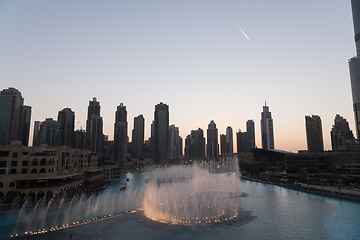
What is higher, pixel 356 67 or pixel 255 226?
pixel 356 67

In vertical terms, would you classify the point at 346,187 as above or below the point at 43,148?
below

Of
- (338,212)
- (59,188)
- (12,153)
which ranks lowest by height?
(338,212)

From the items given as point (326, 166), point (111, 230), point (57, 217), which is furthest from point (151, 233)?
point (326, 166)

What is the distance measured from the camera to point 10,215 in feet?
150

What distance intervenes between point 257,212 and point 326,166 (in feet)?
373

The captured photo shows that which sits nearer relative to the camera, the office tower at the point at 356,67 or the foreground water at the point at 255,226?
the foreground water at the point at 255,226

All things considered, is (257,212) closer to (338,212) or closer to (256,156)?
(338,212)

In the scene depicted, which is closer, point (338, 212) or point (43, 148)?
point (338, 212)

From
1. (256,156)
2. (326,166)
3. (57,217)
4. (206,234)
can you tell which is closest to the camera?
(206,234)

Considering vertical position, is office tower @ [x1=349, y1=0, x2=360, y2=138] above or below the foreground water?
above

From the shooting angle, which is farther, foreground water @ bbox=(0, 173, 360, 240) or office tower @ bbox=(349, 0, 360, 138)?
office tower @ bbox=(349, 0, 360, 138)

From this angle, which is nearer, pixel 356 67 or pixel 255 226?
pixel 255 226

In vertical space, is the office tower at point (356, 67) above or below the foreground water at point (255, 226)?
above

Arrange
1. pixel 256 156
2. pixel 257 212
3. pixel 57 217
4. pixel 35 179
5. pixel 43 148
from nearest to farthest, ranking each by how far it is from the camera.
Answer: pixel 57 217
pixel 257 212
pixel 35 179
pixel 43 148
pixel 256 156
